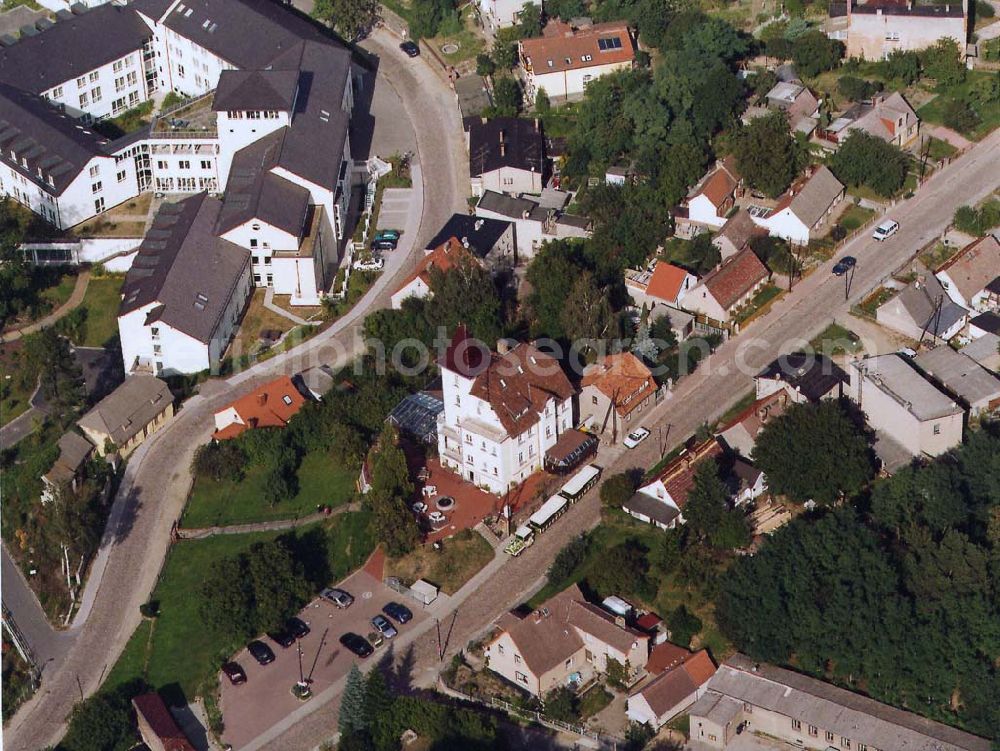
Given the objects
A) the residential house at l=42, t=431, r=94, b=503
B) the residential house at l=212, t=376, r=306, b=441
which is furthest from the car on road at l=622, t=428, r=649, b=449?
the residential house at l=42, t=431, r=94, b=503

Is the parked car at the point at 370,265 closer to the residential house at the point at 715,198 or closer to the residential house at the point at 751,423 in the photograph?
the residential house at the point at 715,198

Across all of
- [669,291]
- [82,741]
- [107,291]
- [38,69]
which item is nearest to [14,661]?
[82,741]

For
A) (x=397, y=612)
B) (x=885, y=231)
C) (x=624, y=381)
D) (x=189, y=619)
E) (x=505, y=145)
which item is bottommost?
(x=189, y=619)

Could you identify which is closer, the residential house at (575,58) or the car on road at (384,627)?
the car on road at (384,627)

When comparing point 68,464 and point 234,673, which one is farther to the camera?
point 68,464

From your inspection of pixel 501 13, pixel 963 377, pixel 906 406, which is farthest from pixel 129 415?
pixel 501 13

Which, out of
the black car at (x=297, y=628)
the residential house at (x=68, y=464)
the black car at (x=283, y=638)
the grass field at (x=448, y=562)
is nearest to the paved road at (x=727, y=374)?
the grass field at (x=448, y=562)

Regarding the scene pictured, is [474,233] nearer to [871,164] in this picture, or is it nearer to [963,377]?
[871,164]
